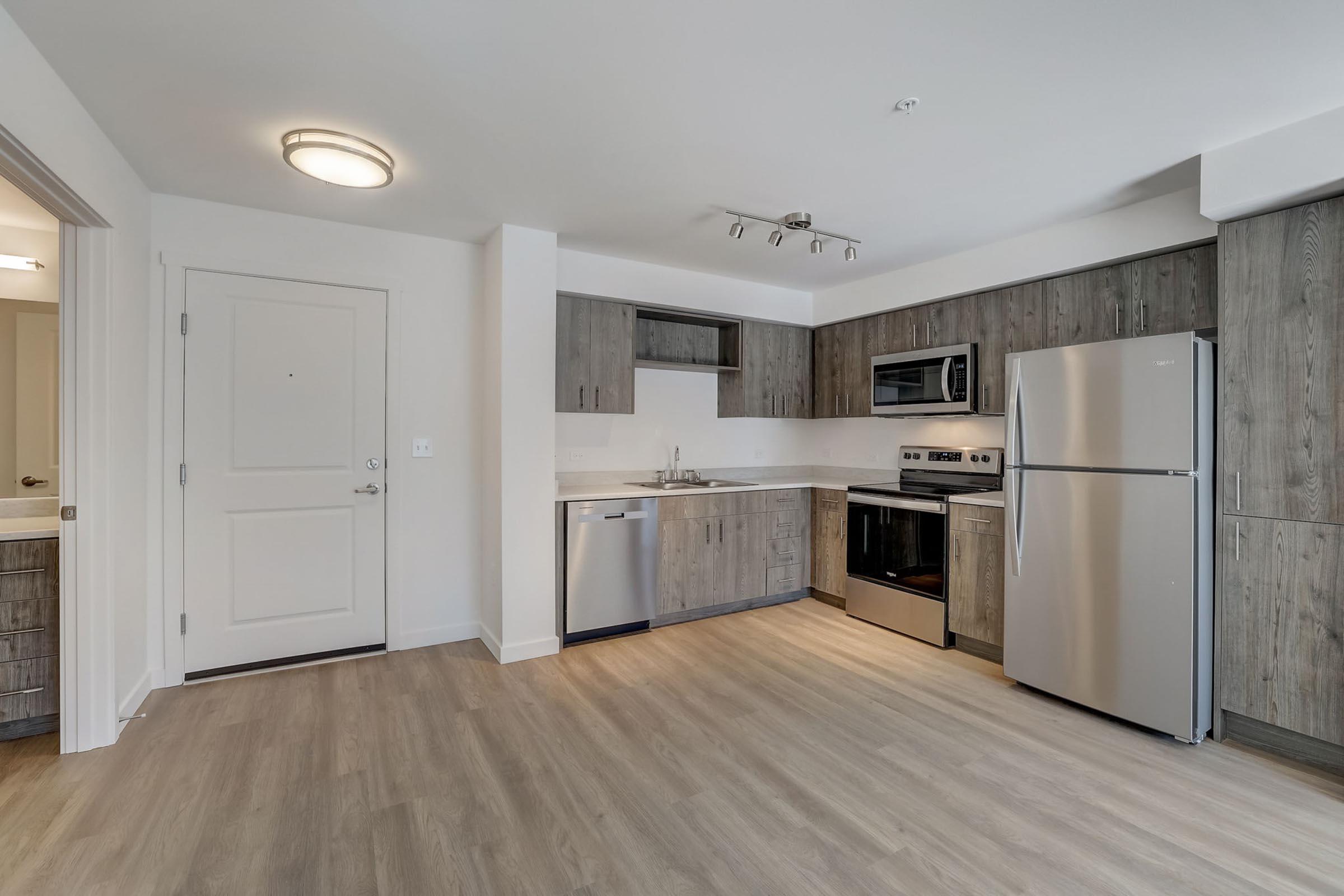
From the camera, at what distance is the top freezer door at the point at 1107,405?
253cm

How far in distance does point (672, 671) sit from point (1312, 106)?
3.55 meters

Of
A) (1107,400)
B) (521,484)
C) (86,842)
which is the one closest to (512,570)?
(521,484)

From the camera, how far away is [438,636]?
366cm

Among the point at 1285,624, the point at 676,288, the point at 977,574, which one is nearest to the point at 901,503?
the point at 977,574

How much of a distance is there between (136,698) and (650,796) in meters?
2.50

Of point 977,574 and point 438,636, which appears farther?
point 438,636

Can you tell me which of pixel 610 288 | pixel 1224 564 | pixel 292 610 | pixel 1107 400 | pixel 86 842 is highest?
pixel 610 288

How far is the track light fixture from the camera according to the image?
3156 mm

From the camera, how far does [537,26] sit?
1741mm

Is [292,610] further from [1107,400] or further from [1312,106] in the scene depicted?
[1312,106]

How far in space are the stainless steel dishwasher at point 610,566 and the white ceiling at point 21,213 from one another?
2912 millimetres

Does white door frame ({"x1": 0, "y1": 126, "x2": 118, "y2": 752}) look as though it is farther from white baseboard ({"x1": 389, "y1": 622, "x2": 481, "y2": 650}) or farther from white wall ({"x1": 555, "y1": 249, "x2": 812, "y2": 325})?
white wall ({"x1": 555, "y1": 249, "x2": 812, "y2": 325})

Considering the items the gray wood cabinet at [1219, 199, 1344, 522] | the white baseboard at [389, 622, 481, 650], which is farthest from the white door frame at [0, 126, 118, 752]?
the gray wood cabinet at [1219, 199, 1344, 522]

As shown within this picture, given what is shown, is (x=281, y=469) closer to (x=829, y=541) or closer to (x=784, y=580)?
(x=784, y=580)
